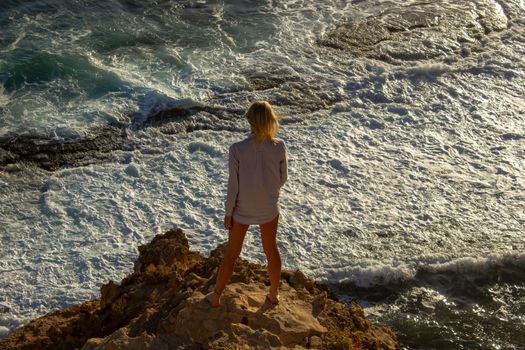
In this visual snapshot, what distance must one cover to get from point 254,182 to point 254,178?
3 cm

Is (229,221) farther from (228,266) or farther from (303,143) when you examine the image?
(303,143)

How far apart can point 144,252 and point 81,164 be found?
377 cm

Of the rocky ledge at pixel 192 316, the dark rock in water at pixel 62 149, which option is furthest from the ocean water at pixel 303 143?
the rocky ledge at pixel 192 316

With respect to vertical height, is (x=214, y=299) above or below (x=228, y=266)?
below

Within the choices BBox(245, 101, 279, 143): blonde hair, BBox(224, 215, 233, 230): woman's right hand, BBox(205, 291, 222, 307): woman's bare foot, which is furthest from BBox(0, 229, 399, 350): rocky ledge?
BBox(245, 101, 279, 143): blonde hair

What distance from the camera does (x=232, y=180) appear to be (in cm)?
576

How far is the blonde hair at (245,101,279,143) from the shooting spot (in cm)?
551

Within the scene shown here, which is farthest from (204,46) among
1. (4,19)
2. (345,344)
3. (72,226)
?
(345,344)

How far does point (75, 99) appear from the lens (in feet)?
40.4

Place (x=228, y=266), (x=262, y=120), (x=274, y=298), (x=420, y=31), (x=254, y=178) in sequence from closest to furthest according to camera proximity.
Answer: (x=262, y=120)
(x=254, y=178)
(x=228, y=266)
(x=274, y=298)
(x=420, y=31)

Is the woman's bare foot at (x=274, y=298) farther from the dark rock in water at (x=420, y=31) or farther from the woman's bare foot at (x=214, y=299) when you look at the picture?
the dark rock in water at (x=420, y=31)

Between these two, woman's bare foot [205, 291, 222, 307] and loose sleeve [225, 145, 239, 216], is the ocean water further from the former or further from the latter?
loose sleeve [225, 145, 239, 216]

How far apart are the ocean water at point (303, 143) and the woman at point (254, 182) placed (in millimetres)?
2242

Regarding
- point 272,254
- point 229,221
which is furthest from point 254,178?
point 272,254
